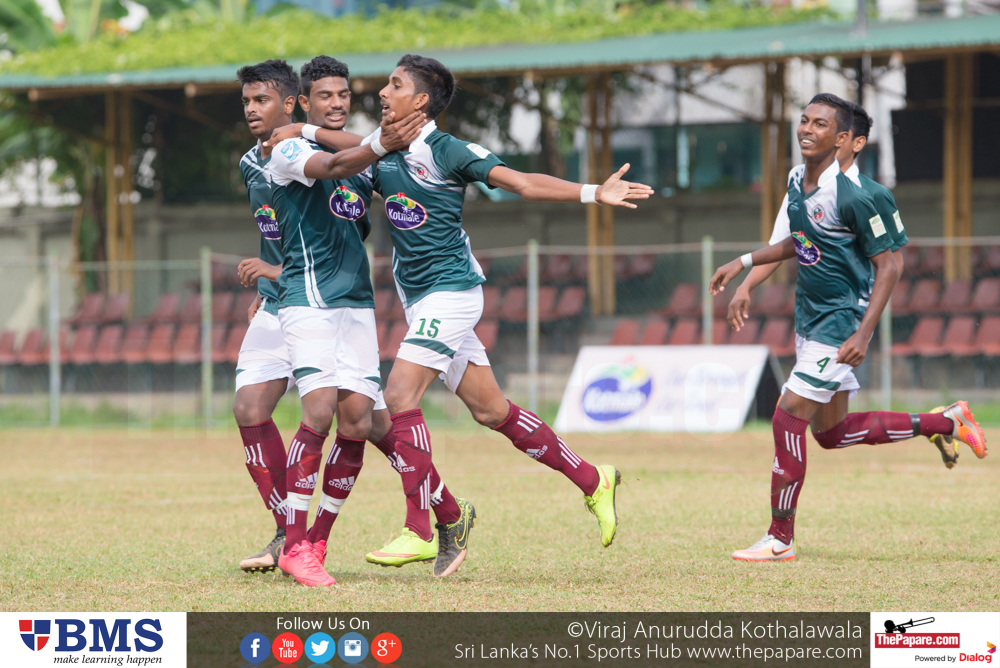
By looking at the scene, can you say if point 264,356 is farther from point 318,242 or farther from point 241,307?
point 241,307

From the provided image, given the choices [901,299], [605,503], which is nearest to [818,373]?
[605,503]

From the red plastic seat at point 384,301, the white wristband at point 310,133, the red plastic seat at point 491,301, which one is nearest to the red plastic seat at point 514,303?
the red plastic seat at point 491,301

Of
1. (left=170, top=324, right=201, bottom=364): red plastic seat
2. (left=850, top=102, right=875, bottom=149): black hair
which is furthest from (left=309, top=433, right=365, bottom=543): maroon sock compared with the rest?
(left=170, top=324, right=201, bottom=364): red plastic seat

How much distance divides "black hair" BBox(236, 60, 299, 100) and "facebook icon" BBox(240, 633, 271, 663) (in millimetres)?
2811

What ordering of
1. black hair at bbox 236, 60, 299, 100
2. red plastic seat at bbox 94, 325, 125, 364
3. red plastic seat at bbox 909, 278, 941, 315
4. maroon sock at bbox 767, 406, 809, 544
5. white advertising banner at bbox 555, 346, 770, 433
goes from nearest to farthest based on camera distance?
black hair at bbox 236, 60, 299, 100
maroon sock at bbox 767, 406, 809, 544
white advertising banner at bbox 555, 346, 770, 433
red plastic seat at bbox 909, 278, 941, 315
red plastic seat at bbox 94, 325, 125, 364

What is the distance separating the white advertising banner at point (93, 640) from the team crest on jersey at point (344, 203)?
2240 mm

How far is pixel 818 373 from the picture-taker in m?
6.49

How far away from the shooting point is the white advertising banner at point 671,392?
15.8 metres

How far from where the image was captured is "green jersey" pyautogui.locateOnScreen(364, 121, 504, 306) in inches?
231

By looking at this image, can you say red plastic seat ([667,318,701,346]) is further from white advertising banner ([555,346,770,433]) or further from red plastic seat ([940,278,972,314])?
red plastic seat ([940,278,972,314])

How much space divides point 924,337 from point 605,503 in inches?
522

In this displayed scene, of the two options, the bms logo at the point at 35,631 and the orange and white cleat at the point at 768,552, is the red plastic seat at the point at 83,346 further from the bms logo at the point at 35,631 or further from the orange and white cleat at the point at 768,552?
the bms logo at the point at 35,631

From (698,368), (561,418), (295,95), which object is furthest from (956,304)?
(295,95)

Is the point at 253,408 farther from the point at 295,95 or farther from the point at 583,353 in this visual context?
the point at 583,353
